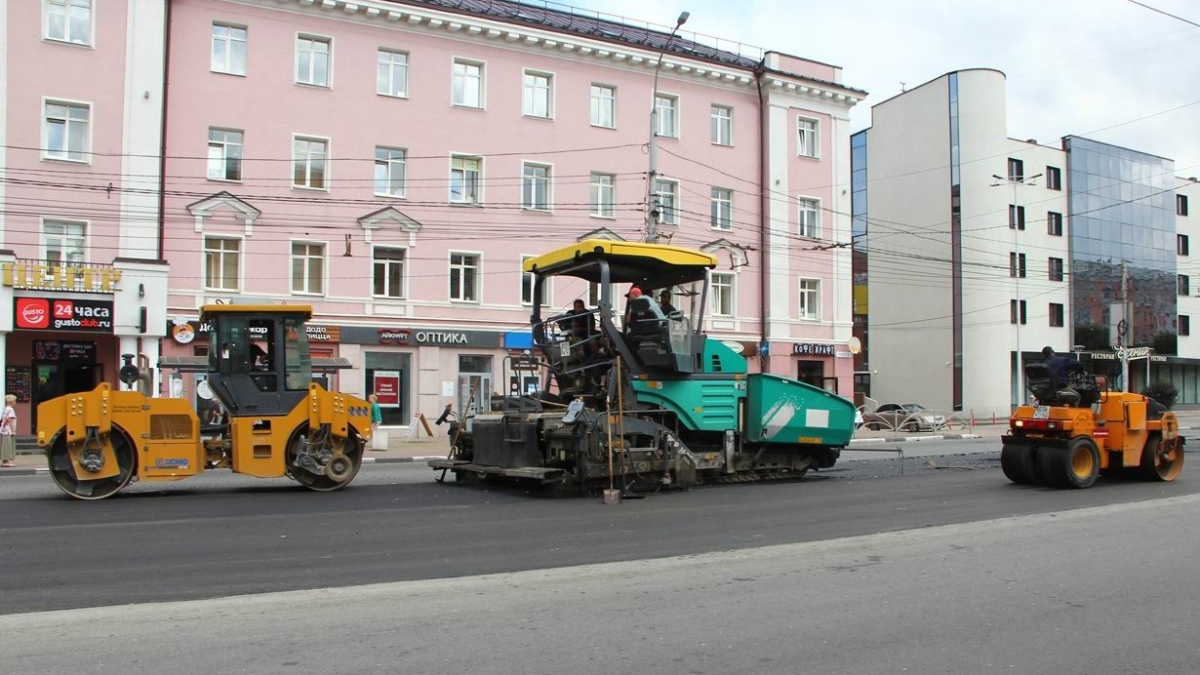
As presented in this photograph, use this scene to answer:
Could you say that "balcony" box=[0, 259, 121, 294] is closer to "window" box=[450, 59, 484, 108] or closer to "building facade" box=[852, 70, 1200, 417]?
"window" box=[450, 59, 484, 108]

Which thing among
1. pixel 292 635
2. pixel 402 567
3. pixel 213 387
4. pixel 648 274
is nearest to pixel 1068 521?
pixel 648 274

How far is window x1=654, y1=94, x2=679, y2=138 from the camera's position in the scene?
3453cm

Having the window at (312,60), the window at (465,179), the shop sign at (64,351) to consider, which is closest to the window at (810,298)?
the window at (465,179)

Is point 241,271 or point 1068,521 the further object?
point 241,271

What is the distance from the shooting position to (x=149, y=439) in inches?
489

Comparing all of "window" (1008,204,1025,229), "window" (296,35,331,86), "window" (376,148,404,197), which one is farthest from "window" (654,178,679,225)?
"window" (1008,204,1025,229)

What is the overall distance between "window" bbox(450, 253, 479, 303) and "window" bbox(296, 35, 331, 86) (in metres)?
6.55

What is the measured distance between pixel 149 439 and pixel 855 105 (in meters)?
32.3

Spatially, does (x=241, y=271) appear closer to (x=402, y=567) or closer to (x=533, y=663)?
(x=402, y=567)

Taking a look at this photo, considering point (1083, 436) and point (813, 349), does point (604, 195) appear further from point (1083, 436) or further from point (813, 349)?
point (1083, 436)

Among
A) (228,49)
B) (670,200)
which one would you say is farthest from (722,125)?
(228,49)

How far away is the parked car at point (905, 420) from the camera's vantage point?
38.1 metres

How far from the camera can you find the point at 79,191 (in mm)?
25969

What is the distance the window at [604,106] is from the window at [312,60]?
8955 millimetres
